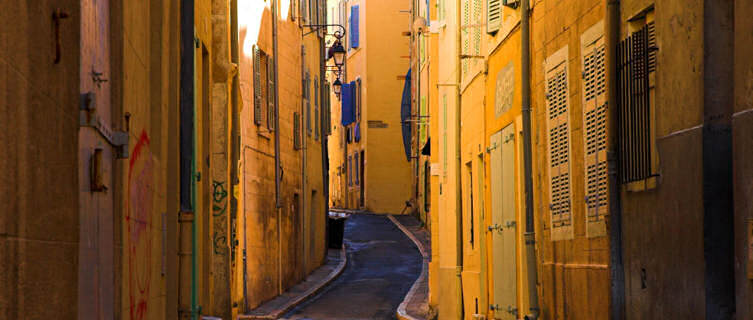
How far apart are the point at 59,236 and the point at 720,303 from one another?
3.70 metres

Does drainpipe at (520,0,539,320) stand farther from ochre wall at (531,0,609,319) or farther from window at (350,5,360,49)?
window at (350,5,360,49)

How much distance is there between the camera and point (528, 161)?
1073 cm

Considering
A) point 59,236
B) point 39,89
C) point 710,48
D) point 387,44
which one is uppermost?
point 387,44

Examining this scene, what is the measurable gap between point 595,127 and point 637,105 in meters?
1.08

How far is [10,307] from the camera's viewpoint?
2895 millimetres

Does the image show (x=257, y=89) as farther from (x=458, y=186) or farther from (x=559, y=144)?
(x=559, y=144)

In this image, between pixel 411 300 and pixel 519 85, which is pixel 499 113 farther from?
pixel 411 300

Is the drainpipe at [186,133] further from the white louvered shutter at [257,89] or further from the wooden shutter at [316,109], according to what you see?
the wooden shutter at [316,109]

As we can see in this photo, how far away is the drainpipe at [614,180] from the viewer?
7.66 metres

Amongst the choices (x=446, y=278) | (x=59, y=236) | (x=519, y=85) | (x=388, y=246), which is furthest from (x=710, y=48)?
(x=388, y=246)

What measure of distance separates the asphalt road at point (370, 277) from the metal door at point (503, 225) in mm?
6504

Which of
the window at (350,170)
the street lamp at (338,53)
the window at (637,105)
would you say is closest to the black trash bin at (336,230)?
the street lamp at (338,53)

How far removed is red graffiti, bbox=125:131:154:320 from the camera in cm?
561

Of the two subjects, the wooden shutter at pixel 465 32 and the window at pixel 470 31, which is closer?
the window at pixel 470 31
